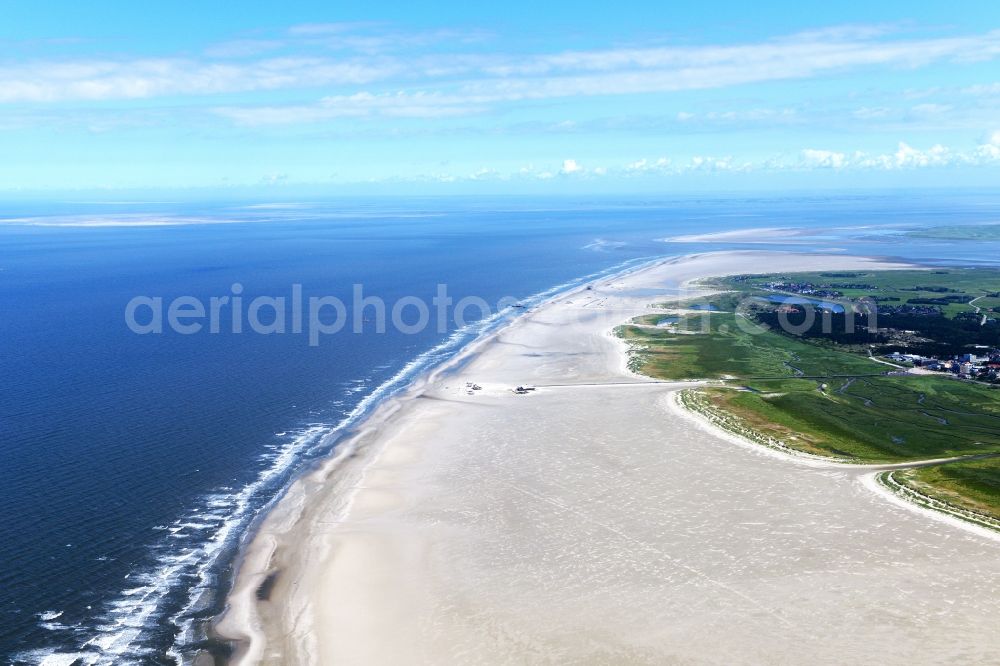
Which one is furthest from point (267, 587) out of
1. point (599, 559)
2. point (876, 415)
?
point (876, 415)

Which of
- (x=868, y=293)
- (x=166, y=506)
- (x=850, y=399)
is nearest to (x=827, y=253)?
(x=868, y=293)

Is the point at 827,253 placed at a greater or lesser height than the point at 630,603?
greater

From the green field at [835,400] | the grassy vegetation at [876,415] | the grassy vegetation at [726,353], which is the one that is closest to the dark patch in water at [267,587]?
the green field at [835,400]

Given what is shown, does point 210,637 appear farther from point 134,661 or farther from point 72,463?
point 72,463

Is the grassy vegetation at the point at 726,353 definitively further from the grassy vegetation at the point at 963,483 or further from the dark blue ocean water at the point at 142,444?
the grassy vegetation at the point at 963,483

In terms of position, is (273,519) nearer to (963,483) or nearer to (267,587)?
(267,587)
